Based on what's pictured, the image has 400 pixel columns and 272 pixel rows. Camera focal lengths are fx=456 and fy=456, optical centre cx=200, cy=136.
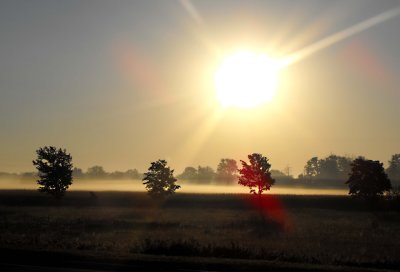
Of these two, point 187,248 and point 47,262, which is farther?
point 187,248

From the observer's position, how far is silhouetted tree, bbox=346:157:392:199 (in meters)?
75.6

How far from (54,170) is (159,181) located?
20068 millimetres

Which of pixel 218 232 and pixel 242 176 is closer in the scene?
pixel 218 232

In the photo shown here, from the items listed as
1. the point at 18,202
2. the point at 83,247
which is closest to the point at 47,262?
the point at 83,247

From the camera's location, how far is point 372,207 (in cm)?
7569

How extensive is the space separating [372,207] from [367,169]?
632 cm

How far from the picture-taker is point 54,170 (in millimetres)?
85750

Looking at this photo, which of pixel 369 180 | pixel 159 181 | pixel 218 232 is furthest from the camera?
pixel 159 181

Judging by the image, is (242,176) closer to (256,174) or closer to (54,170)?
(256,174)

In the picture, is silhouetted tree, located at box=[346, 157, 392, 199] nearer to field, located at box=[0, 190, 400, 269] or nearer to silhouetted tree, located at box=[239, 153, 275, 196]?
field, located at box=[0, 190, 400, 269]

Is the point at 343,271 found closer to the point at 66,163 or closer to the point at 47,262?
the point at 47,262

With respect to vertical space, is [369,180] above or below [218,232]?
above

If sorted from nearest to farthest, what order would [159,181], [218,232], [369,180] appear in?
[218,232] → [369,180] → [159,181]

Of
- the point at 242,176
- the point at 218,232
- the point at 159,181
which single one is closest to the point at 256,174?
the point at 242,176
